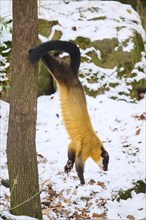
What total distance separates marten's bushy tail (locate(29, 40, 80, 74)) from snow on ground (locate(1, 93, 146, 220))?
1262 millimetres

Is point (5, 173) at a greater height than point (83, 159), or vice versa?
point (83, 159)

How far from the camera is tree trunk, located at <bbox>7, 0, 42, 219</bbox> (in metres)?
3.60

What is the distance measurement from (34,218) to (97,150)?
3.32ft

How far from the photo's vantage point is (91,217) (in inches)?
195

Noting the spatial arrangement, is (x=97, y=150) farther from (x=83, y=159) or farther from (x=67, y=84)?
(x=67, y=84)

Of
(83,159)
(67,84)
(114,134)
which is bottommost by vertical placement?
(114,134)

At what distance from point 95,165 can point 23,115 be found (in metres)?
2.50

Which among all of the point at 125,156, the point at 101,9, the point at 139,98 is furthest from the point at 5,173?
the point at 101,9

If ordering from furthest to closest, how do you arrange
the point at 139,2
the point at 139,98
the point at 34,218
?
the point at 139,2, the point at 139,98, the point at 34,218

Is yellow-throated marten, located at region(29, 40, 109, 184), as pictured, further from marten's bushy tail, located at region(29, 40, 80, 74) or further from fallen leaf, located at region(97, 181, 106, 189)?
fallen leaf, located at region(97, 181, 106, 189)

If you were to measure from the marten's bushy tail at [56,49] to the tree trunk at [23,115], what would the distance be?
87 mm

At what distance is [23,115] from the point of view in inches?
148

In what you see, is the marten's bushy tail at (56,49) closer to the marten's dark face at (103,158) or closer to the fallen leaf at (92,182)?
the marten's dark face at (103,158)

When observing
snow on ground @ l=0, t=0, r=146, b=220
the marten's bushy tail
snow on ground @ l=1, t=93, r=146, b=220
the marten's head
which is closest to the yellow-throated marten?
the marten's bushy tail
